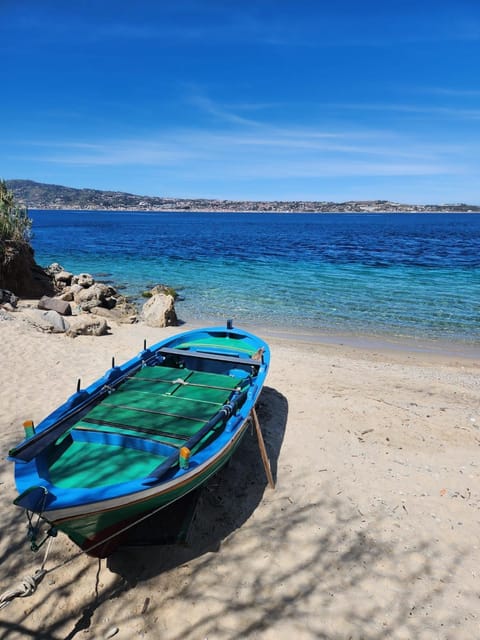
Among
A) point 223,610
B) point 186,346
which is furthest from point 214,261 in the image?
point 223,610

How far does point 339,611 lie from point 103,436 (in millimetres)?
3159

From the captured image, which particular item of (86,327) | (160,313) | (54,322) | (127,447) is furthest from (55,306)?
(127,447)

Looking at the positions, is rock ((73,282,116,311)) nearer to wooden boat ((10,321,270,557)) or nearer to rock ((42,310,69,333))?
rock ((42,310,69,333))

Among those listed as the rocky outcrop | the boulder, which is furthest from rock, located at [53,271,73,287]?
the rocky outcrop

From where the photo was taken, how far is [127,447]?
195 inches

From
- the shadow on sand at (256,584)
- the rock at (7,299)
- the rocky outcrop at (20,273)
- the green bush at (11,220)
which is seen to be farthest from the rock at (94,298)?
the shadow on sand at (256,584)

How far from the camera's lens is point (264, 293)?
22344 mm

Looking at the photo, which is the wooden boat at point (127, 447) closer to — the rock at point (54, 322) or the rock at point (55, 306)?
the rock at point (54, 322)

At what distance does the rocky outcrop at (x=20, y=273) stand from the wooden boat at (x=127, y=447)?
12.7 metres

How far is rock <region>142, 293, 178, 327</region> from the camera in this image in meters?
15.4

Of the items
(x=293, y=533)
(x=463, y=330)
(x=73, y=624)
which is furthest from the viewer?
(x=463, y=330)

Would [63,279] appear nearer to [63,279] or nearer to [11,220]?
[63,279]

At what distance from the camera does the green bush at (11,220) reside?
57.4 ft

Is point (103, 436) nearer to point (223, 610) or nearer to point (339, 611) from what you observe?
point (223, 610)
